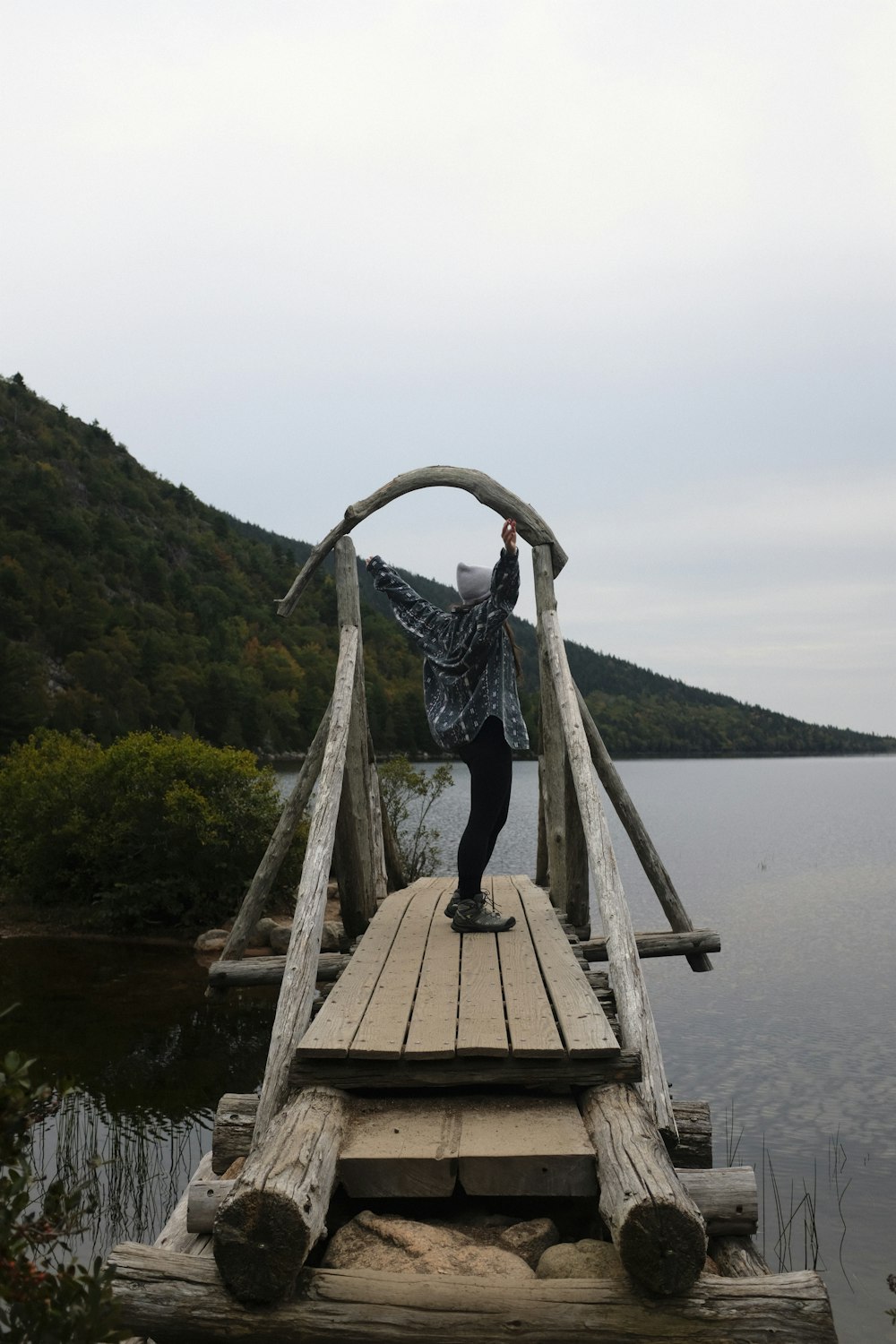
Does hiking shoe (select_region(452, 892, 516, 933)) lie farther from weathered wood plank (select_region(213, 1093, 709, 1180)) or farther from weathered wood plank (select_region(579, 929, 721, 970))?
weathered wood plank (select_region(213, 1093, 709, 1180))

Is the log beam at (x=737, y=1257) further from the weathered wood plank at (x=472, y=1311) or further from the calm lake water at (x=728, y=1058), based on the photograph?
the calm lake water at (x=728, y=1058)

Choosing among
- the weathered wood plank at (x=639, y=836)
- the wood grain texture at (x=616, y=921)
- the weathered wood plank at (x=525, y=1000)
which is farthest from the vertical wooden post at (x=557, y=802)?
the weathered wood plank at (x=525, y=1000)

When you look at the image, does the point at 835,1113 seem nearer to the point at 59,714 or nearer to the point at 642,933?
the point at 642,933

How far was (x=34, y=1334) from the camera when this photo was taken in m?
2.25

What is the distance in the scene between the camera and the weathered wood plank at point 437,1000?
3887 mm

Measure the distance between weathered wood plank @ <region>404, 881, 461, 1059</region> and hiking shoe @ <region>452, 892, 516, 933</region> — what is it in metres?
0.09

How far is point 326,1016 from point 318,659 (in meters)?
68.4

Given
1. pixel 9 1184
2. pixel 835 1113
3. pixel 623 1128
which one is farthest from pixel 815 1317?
pixel 835 1113

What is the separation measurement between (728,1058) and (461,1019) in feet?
27.4

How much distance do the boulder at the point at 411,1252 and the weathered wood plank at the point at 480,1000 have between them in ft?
2.04

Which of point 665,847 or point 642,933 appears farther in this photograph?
point 665,847

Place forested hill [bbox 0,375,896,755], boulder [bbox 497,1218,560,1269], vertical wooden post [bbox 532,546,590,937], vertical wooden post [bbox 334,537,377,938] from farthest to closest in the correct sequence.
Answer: forested hill [bbox 0,375,896,755]
vertical wooden post [bbox 334,537,377,938]
vertical wooden post [bbox 532,546,590,937]
boulder [bbox 497,1218,560,1269]

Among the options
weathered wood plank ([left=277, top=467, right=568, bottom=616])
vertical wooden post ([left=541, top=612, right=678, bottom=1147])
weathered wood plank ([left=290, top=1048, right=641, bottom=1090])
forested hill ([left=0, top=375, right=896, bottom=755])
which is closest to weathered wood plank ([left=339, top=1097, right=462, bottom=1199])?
weathered wood plank ([left=290, top=1048, right=641, bottom=1090])

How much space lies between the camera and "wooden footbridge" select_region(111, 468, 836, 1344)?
2869 millimetres
